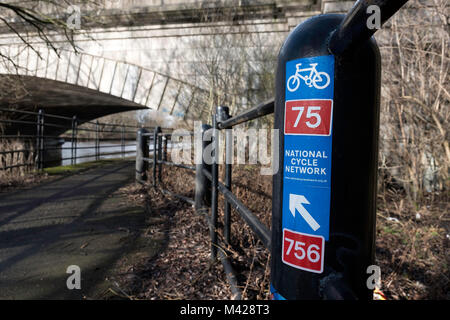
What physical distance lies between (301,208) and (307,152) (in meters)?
0.15

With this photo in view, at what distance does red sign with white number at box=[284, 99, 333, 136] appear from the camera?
0.69 m

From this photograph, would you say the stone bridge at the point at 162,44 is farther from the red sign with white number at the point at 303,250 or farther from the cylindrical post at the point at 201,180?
the red sign with white number at the point at 303,250

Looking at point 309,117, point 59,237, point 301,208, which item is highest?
point 309,117

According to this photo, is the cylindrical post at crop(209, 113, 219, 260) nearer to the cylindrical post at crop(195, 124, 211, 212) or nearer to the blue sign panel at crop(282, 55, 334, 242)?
the cylindrical post at crop(195, 124, 211, 212)

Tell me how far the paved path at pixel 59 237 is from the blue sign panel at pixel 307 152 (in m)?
1.80

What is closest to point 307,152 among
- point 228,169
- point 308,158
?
point 308,158

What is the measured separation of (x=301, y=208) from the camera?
744 millimetres

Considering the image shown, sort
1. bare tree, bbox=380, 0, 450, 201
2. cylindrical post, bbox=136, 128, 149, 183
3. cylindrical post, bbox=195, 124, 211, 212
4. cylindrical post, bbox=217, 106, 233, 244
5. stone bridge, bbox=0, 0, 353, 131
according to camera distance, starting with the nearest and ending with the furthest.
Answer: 1. cylindrical post, bbox=217, 106, 233, 244
2. cylindrical post, bbox=195, 124, 211, 212
3. bare tree, bbox=380, 0, 450, 201
4. cylindrical post, bbox=136, 128, 149, 183
5. stone bridge, bbox=0, 0, 353, 131

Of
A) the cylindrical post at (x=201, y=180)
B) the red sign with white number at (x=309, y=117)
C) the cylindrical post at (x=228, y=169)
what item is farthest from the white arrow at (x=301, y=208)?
the cylindrical post at (x=201, y=180)

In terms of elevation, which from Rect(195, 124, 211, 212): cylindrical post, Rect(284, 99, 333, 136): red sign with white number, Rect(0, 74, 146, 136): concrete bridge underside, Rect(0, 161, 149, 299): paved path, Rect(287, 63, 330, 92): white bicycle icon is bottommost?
Rect(0, 161, 149, 299): paved path

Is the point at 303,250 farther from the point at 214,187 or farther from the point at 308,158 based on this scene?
the point at 214,187

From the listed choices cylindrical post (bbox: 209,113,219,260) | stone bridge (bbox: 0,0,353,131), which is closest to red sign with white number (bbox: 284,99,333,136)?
cylindrical post (bbox: 209,113,219,260)

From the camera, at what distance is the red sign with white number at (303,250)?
716mm

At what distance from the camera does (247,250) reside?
2.60 meters
